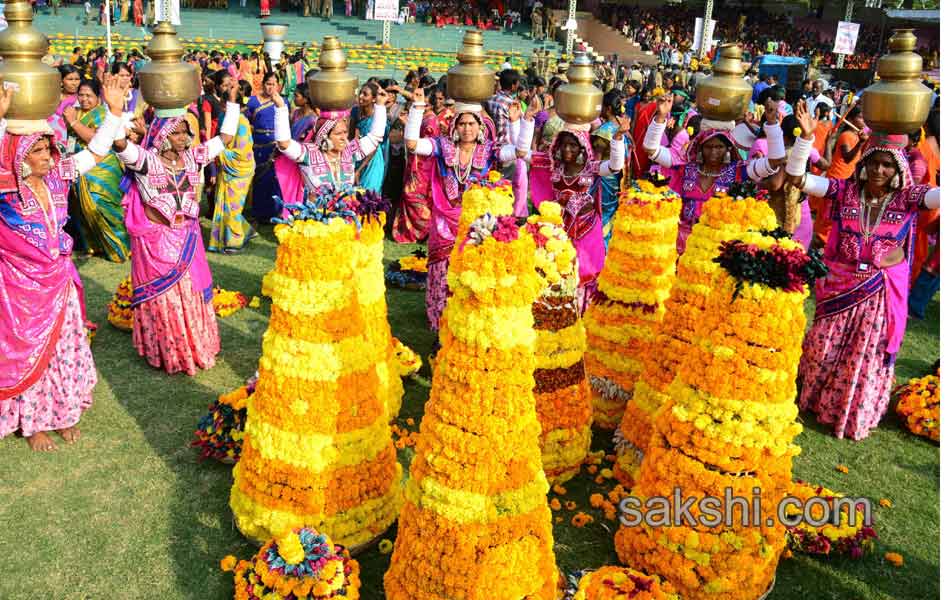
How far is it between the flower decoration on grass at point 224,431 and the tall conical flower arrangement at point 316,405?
2.13ft

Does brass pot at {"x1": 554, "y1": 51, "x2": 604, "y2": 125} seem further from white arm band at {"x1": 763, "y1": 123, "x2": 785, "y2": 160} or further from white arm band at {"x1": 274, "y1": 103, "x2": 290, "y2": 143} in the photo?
white arm band at {"x1": 274, "y1": 103, "x2": 290, "y2": 143}

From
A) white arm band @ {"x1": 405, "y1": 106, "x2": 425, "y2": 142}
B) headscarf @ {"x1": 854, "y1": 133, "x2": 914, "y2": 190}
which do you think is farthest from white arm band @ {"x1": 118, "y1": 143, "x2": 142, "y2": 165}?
headscarf @ {"x1": 854, "y1": 133, "x2": 914, "y2": 190}

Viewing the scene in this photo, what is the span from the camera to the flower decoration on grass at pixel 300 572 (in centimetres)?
372

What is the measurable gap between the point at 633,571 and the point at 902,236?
3174 millimetres

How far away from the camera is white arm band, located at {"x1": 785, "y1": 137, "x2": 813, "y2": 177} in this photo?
5379 millimetres

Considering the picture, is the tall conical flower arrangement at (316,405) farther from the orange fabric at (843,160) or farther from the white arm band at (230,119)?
the orange fabric at (843,160)

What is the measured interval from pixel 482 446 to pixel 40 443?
338 centimetres

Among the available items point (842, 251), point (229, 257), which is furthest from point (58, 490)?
point (842, 251)

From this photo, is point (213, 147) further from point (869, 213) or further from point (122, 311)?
point (869, 213)

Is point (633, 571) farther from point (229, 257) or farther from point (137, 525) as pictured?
point (229, 257)

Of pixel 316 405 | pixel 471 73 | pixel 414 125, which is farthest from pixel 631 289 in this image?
pixel 414 125

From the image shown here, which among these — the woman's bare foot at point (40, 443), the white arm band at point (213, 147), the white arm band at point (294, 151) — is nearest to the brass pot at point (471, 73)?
the white arm band at point (294, 151)

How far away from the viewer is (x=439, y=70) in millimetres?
24438

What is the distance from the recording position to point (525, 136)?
22.7 feet
